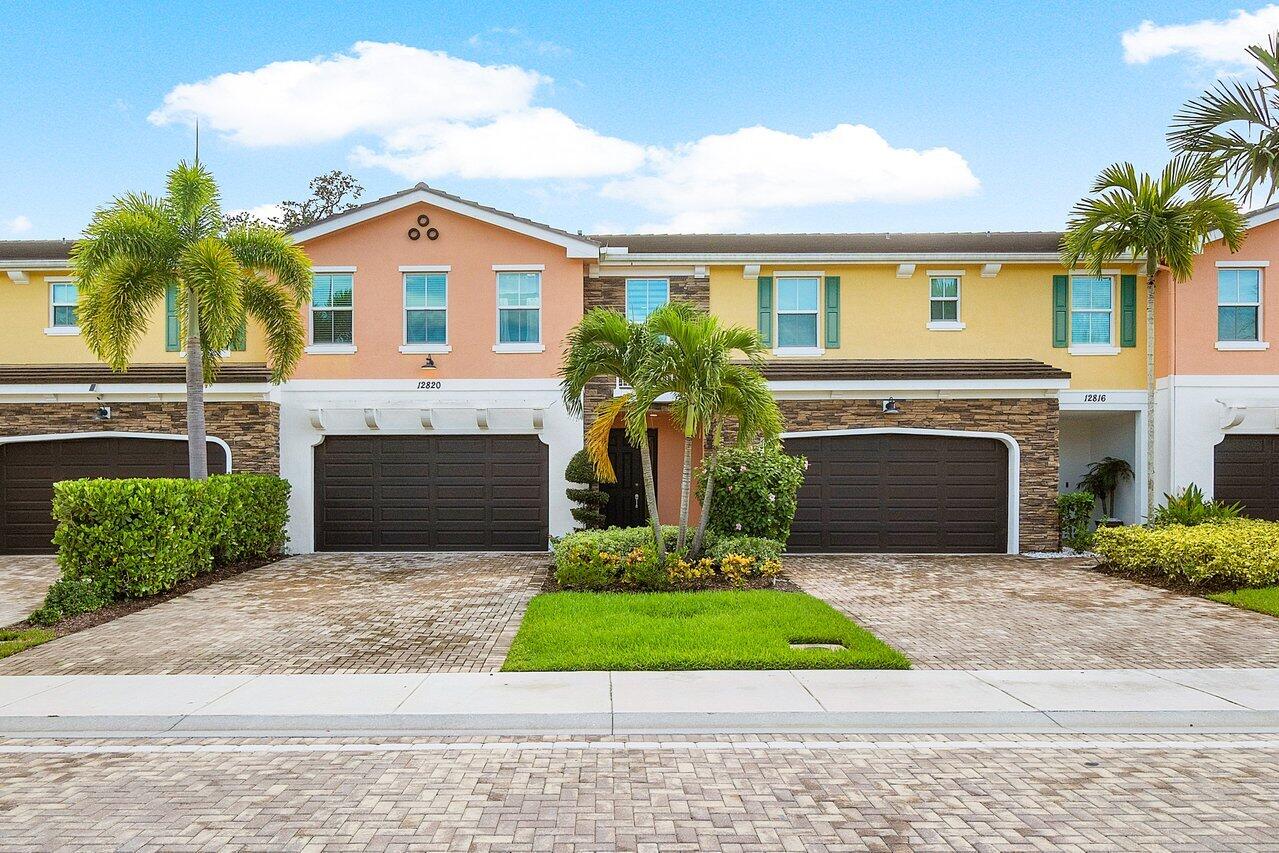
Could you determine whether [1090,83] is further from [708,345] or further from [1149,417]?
[708,345]

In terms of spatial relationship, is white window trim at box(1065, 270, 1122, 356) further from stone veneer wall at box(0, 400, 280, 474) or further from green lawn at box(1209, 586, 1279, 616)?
stone veneer wall at box(0, 400, 280, 474)

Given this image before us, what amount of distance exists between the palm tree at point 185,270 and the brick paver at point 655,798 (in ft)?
29.2

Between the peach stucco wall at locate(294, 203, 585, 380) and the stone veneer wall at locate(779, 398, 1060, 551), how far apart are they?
210 inches

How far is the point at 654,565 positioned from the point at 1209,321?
44.0 ft

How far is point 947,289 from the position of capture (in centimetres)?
1798

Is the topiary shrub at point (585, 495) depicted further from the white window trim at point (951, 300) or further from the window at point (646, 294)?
the white window trim at point (951, 300)

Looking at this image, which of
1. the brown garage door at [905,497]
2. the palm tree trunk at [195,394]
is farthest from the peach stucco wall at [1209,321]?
the palm tree trunk at [195,394]

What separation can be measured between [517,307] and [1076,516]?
40.8ft

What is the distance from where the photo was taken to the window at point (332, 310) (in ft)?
55.3

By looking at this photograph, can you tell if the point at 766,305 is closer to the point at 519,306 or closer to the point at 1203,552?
the point at 519,306

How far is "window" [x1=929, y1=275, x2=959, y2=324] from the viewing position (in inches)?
707

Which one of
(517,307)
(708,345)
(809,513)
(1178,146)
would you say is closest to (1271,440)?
(1178,146)

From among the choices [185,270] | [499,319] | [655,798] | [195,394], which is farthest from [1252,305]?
[195,394]

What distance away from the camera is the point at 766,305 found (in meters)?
17.9
